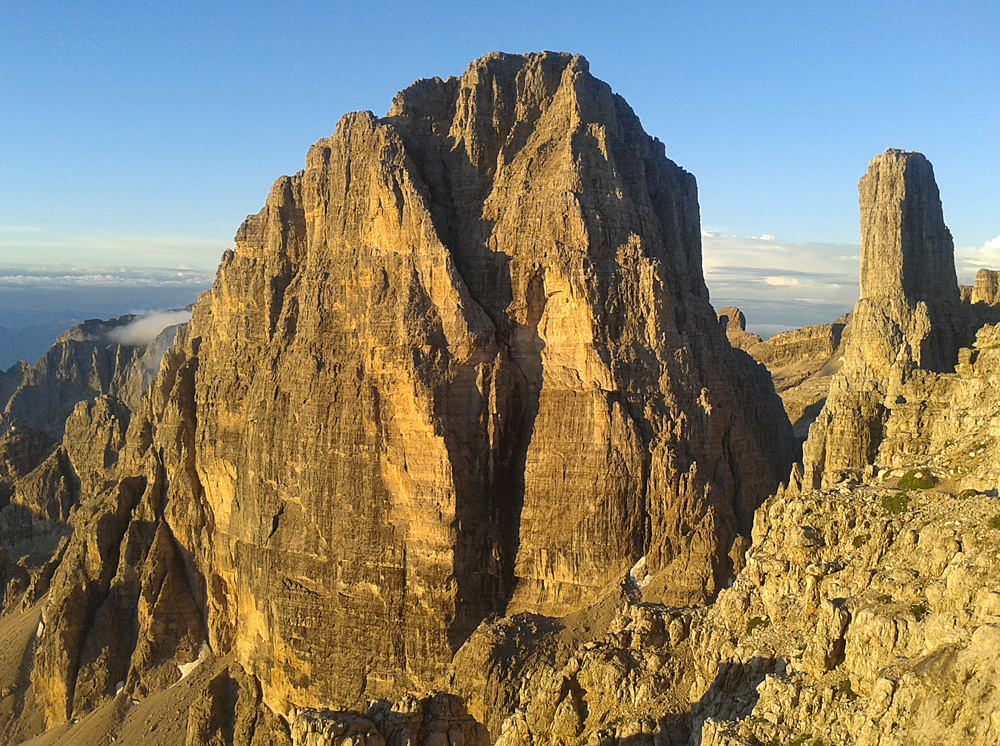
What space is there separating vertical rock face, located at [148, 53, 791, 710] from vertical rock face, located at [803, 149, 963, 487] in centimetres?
1436

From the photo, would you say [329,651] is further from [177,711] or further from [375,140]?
[375,140]

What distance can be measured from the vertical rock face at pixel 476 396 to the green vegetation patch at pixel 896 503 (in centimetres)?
2203

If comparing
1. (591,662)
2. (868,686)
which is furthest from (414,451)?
(868,686)

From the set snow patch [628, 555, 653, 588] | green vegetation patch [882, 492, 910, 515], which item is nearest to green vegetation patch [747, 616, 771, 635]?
green vegetation patch [882, 492, 910, 515]

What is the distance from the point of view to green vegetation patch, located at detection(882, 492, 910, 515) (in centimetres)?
2262

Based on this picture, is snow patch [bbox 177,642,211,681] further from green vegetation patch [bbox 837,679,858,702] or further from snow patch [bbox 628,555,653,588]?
green vegetation patch [bbox 837,679,858,702]

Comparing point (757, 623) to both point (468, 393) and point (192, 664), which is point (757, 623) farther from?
point (192, 664)

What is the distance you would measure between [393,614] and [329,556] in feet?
17.4

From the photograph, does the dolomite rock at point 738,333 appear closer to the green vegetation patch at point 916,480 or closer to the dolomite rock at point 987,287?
the dolomite rock at point 987,287

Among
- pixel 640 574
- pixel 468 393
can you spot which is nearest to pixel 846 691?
pixel 640 574

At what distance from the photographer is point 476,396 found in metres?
50.2

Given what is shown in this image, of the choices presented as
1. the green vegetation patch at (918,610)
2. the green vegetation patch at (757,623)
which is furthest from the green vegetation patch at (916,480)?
the green vegetation patch at (918,610)

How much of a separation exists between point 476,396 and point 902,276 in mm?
37844

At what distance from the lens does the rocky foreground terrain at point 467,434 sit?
4566 centimetres
